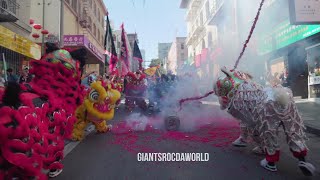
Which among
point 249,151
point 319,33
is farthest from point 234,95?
point 319,33

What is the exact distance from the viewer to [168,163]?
13.5 ft

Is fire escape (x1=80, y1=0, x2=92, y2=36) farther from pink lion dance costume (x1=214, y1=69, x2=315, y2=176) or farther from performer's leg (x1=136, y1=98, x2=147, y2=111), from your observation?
pink lion dance costume (x1=214, y1=69, x2=315, y2=176)

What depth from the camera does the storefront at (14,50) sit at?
11.0m

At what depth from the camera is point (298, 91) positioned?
14.1 meters

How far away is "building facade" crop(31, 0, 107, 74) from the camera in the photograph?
55.1ft

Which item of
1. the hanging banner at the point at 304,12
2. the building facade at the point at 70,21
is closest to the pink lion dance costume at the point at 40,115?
the hanging banner at the point at 304,12

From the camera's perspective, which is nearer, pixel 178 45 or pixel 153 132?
pixel 153 132

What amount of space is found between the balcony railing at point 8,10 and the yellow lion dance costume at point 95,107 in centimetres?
726

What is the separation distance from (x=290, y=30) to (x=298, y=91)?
298cm

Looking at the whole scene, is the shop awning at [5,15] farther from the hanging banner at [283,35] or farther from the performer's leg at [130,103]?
the hanging banner at [283,35]

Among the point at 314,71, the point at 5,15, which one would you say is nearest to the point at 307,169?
the point at 314,71

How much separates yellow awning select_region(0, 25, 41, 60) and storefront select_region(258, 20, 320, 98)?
11.1 m

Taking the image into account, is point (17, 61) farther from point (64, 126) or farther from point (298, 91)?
point (298, 91)

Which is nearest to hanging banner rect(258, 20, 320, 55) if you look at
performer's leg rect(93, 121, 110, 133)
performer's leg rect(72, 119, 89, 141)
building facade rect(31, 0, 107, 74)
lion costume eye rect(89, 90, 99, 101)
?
performer's leg rect(93, 121, 110, 133)
